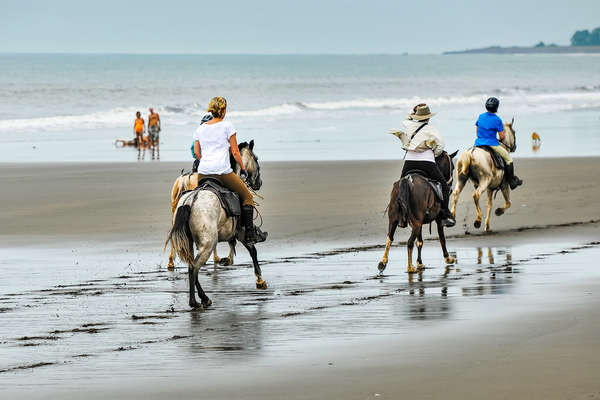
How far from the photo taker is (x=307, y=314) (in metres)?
10.5

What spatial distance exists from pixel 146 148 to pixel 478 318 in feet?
96.9

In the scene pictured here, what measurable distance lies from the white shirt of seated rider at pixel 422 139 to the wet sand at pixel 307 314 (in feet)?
4.75

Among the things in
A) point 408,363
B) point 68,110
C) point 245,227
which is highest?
point 68,110

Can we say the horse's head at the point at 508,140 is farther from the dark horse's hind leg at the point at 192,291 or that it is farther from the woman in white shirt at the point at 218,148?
the dark horse's hind leg at the point at 192,291

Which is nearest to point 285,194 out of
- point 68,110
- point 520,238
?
point 520,238

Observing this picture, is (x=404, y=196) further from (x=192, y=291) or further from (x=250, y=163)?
(x=192, y=291)

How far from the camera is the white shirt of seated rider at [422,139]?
13.7 meters

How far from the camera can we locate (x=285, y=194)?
23.1 metres

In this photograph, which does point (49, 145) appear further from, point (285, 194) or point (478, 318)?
point (478, 318)

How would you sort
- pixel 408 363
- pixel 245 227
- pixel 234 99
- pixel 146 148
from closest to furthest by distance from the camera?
pixel 408 363 < pixel 245 227 < pixel 146 148 < pixel 234 99

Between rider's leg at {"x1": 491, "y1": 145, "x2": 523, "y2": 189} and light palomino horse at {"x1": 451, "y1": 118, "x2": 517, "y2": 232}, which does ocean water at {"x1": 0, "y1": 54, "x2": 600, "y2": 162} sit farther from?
light palomino horse at {"x1": 451, "y1": 118, "x2": 517, "y2": 232}

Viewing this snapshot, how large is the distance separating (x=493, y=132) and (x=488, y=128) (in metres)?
0.16

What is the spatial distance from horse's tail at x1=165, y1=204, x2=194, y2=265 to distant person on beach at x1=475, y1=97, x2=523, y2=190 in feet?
25.2

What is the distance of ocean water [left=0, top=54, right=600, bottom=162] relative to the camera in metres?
37.5
